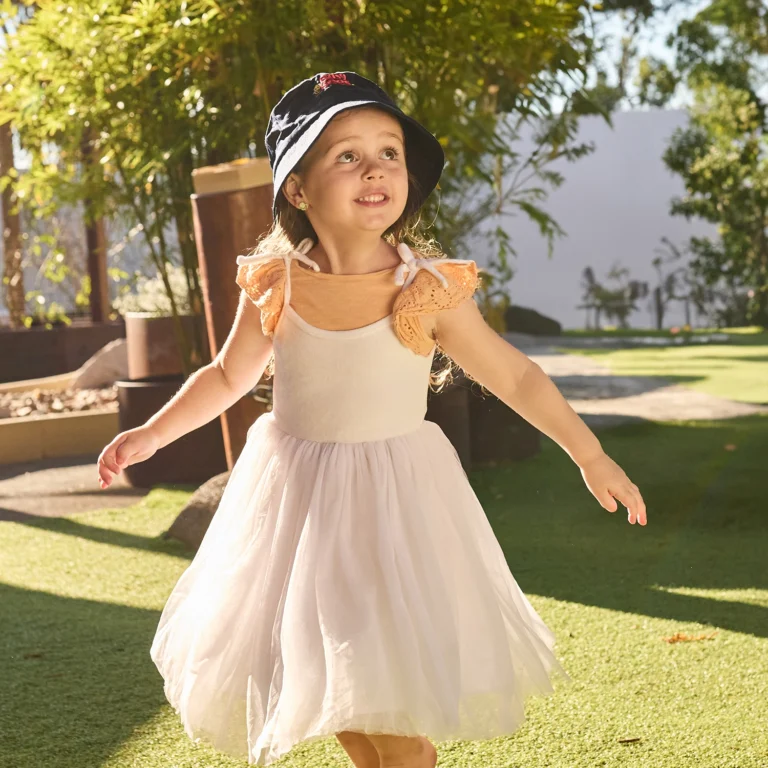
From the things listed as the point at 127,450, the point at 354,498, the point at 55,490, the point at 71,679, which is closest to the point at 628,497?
the point at 354,498

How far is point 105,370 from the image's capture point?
321 inches

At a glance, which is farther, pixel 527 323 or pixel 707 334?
pixel 527 323

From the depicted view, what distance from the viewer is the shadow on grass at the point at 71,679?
96.1 inches

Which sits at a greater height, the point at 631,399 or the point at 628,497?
the point at 628,497

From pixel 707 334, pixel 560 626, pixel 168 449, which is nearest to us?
pixel 560 626

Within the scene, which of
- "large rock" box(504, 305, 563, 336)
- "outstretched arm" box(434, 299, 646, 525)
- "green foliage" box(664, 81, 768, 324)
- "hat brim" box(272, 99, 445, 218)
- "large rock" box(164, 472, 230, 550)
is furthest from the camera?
"large rock" box(504, 305, 563, 336)

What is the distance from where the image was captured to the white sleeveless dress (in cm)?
172

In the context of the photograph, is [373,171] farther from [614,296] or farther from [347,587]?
[614,296]

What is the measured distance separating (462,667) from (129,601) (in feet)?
6.65

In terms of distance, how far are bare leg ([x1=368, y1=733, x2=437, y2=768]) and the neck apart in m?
0.81

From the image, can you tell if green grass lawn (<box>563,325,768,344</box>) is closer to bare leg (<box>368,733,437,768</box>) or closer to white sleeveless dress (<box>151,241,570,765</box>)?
white sleeveless dress (<box>151,241,570,765</box>)

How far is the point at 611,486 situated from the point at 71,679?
162 centimetres

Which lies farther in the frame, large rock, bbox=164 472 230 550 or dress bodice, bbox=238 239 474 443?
large rock, bbox=164 472 230 550

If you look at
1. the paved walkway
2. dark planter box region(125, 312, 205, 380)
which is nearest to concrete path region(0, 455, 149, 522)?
the paved walkway
